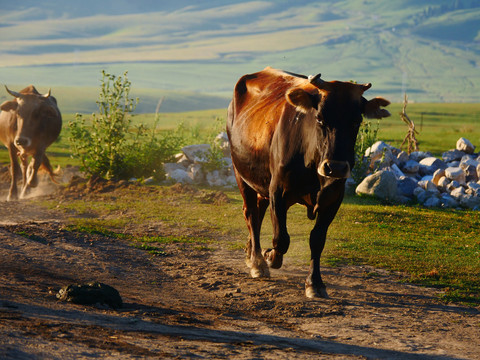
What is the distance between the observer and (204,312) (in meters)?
7.54

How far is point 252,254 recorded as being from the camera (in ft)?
32.3

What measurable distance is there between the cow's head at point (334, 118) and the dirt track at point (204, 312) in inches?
63.3

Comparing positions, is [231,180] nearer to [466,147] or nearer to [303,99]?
[466,147]

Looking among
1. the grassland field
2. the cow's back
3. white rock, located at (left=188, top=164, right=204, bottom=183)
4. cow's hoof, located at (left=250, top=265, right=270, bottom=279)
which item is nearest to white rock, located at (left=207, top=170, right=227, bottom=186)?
white rock, located at (left=188, top=164, right=204, bottom=183)

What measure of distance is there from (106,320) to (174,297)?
1829mm

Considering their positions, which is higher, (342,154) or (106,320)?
(342,154)

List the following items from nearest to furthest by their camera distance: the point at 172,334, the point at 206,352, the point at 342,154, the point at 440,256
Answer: the point at 206,352
the point at 172,334
the point at 342,154
the point at 440,256

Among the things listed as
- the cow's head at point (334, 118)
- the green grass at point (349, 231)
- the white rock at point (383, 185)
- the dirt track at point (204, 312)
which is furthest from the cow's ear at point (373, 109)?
the white rock at point (383, 185)

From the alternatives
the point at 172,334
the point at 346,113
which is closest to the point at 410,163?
the point at 346,113

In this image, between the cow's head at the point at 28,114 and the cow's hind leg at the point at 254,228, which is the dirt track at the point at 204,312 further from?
the cow's head at the point at 28,114

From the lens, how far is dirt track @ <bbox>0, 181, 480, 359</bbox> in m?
5.92

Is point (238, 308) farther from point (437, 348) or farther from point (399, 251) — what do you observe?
point (399, 251)

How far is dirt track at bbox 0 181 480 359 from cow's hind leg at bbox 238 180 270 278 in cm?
20

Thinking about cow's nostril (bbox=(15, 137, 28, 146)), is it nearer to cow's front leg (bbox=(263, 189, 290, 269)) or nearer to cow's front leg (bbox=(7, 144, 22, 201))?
cow's front leg (bbox=(7, 144, 22, 201))
